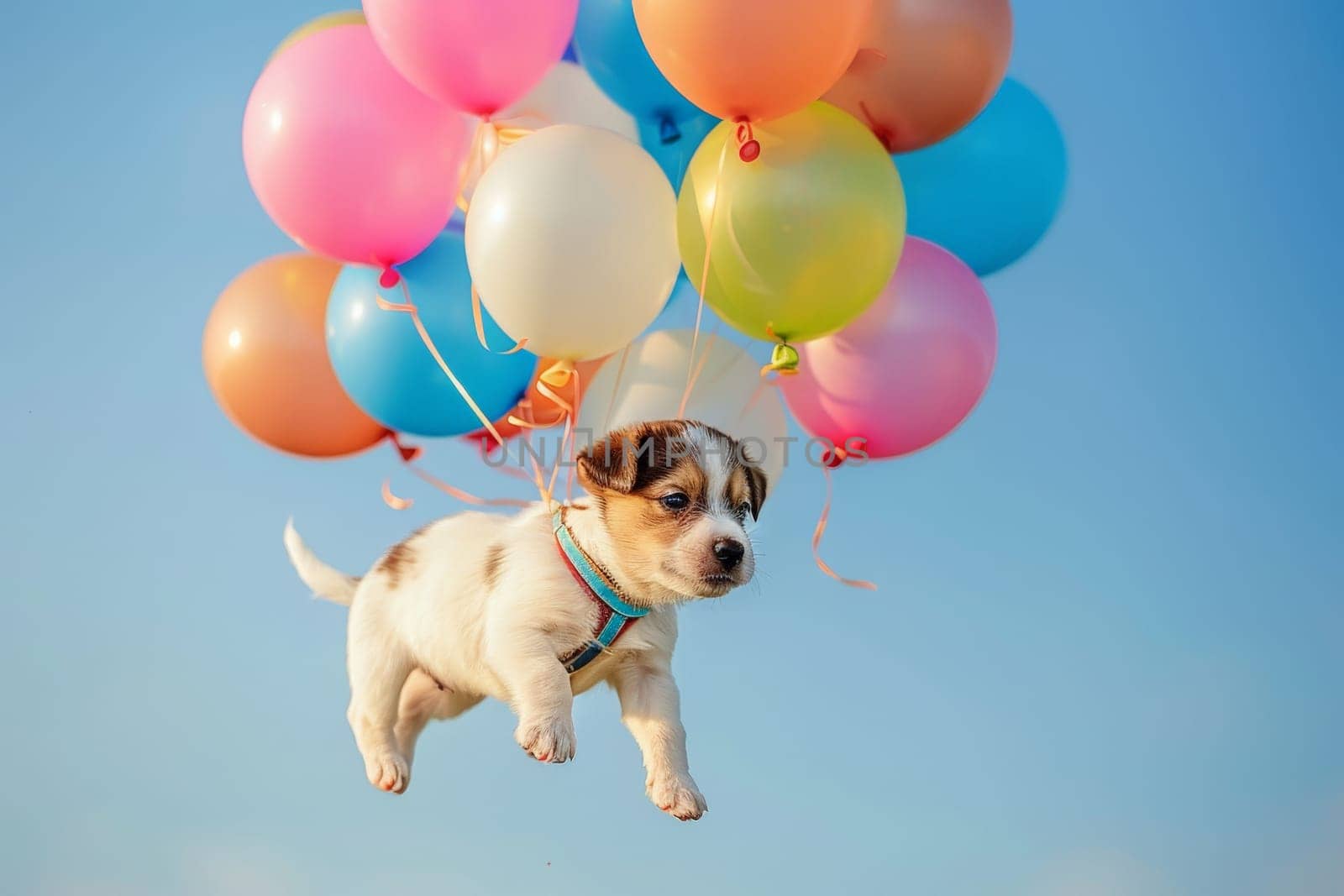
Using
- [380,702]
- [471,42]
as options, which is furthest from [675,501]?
[471,42]

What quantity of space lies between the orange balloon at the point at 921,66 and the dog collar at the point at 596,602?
1.57m

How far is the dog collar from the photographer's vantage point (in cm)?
354

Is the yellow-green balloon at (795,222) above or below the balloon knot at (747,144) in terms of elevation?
below

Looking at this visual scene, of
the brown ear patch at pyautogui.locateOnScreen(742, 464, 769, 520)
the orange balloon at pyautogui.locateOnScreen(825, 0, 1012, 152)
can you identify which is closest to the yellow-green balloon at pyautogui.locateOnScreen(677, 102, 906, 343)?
the orange balloon at pyautogui.locateOnScreen(825, 0, 1012, 152)

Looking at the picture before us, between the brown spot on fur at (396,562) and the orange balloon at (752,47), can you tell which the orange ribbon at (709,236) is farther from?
the brown spot on fur at (396,562)

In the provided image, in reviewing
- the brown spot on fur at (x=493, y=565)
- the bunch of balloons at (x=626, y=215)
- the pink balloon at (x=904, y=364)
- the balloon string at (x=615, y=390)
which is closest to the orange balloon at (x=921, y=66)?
the bunch of balloons at (x=626, y=215)

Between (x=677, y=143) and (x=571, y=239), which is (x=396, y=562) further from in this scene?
(x=677, y=143)

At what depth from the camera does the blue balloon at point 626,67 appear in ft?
12.7

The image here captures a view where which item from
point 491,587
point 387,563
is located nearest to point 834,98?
point 491,587

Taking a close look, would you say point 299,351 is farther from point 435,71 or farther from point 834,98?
point 834,98

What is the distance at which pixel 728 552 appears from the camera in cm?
332

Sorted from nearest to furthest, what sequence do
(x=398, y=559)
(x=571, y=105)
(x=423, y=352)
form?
1. (x=423, y=352)
2. (x=398, y=559)
3. (x=571, y=105)

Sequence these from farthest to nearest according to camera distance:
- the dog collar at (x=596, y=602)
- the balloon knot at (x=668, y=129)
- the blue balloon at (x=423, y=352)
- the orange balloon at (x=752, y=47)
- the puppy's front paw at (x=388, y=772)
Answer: the balloon knot at (x=668, y=129) → the puppy's front paw at (x=388, y=772) → the blue balloon at (x=423, y=352) → the dog collar at (x=596, y=602) → the orange balloon at (x=752, y=47)

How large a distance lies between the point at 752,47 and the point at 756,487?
1.23 metres
